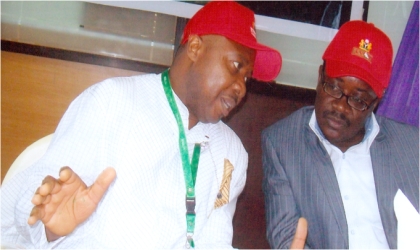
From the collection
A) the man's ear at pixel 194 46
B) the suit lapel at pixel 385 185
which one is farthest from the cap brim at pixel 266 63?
the suit lapel at pixel 385 185

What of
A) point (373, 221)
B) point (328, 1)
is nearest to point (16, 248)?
point (373, 221)

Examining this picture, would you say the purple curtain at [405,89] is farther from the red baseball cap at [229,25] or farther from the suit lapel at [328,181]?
the red baseball cap at [229,25]

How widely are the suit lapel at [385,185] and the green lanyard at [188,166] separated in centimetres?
84

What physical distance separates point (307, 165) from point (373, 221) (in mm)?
363

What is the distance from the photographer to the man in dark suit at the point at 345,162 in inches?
63.9

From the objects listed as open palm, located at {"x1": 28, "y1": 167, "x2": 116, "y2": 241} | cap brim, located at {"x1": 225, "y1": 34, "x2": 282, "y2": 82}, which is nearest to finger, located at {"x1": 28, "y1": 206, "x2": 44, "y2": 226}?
open palm, located at {"x1": 28, "y1": 167, "x2": 116, "y2": 241}

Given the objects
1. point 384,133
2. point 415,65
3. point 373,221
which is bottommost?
point 373,221

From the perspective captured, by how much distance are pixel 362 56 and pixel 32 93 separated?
160 centimetres

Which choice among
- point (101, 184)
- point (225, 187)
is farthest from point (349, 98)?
point (101, 184)

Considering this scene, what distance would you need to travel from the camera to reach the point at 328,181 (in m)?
1.65

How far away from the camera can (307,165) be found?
5.59 ft

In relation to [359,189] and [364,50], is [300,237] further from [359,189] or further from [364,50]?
[364,50]

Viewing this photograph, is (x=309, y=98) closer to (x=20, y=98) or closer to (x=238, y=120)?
(x=238, y=120)

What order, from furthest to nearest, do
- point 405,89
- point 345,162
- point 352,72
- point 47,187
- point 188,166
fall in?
1. point 405,89
2. point 345,162
3. point 352,72
4. point 188,166
5. point 47,187
